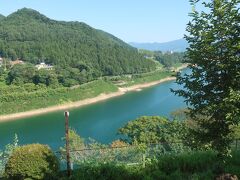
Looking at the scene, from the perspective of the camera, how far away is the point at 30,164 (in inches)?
283

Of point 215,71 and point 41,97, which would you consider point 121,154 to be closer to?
point 215,71

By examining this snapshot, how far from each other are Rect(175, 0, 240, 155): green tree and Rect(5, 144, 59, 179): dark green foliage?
2.68 metres

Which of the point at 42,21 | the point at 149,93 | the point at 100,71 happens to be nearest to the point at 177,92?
the point at 149,93

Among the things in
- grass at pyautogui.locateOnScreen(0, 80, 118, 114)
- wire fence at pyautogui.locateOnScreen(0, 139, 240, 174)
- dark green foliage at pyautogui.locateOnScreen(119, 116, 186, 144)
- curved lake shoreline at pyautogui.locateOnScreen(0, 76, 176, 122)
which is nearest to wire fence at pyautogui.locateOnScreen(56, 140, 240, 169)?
wire fence at pyautogui.locateOnScreen(0, 139, 240, 174)

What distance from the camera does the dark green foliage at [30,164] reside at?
7148mm

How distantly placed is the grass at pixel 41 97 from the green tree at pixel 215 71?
63655 mm

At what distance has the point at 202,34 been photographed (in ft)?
20.9

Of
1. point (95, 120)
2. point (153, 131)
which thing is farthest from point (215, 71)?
point (95, 120)

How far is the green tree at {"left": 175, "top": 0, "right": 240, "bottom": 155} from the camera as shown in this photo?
607 centimetres

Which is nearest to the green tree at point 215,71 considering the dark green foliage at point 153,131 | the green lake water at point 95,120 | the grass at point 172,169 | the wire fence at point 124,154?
the grass at point 172,169

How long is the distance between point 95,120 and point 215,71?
51488mm

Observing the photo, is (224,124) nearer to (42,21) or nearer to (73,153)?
(73,153)

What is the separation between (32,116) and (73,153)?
59.2 metres

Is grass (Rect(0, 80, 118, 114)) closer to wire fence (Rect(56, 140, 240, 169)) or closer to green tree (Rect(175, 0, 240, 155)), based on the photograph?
wire fence (Rect(56, 140, 240, 169))
